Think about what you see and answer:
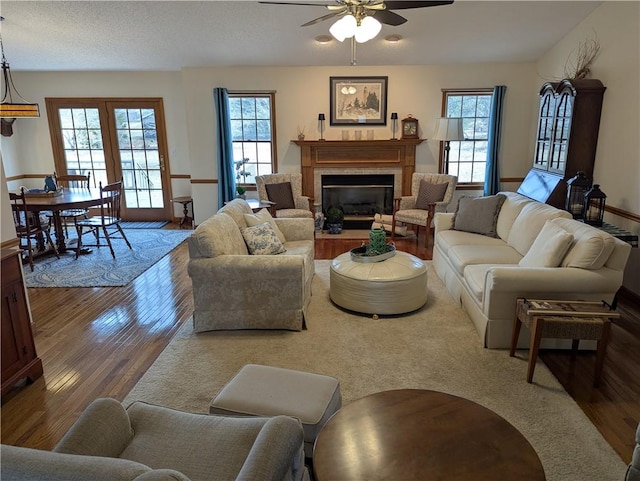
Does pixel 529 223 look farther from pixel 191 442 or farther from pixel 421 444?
pixel 191 442

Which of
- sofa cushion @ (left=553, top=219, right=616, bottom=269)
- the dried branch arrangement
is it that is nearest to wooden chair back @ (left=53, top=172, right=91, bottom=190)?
sofa cushion @ (left=553, top=219, right=616, bottom=269)

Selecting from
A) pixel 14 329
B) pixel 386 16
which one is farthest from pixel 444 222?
pixel 14 329

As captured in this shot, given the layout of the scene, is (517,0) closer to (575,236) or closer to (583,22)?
(583,22)

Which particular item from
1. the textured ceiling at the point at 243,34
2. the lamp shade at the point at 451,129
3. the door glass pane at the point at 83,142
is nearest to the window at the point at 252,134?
the textured ceiling at the point at 243,34

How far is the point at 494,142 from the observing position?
675 centimetres

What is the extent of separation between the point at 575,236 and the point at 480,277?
743 millimetres

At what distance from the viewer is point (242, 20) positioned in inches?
208

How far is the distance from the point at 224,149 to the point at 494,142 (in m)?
4.25

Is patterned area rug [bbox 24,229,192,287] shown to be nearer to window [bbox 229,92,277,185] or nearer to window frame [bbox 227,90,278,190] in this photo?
window [bbox 229,92,277,185]

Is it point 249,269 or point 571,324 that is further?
point 249,269

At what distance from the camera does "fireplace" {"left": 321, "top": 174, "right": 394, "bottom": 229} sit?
7.04 meters

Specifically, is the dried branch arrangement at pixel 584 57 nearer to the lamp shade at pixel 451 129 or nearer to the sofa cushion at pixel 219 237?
the lamp shade at pixel 451 129

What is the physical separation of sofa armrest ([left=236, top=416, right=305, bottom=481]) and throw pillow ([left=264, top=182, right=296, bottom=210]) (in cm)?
525

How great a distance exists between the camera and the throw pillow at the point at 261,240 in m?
3.90
